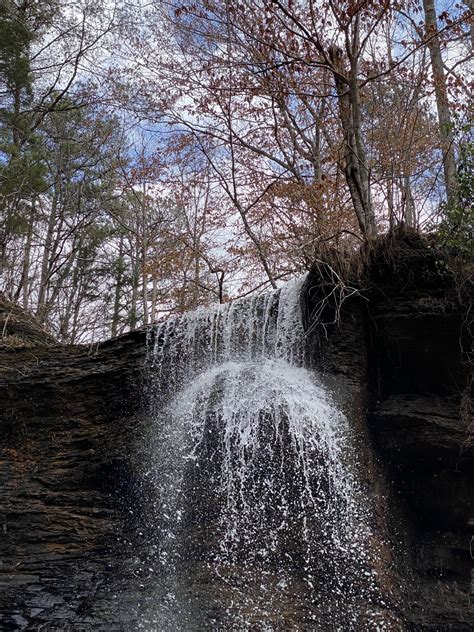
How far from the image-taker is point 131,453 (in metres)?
5.98

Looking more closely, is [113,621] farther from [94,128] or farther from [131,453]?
[94,128]

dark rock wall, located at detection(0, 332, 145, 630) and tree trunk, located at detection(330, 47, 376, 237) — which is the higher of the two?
tree trunk, located at detection(330, 47, 376, 237)

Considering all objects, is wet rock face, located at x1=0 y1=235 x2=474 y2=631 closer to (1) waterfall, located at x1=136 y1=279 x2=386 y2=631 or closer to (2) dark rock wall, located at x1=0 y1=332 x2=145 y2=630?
(2) dark rock wall, located at x1=0 y1=332 x2=145 y2=630

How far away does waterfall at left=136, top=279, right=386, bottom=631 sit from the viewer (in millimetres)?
4562

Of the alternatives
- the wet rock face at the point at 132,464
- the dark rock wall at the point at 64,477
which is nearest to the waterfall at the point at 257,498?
the wet rock face at the point at 132,464

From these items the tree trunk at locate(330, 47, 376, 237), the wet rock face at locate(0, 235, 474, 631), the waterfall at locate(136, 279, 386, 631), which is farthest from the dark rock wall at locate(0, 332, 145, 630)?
the tree trunk at locate(330, 47, 376, 237)

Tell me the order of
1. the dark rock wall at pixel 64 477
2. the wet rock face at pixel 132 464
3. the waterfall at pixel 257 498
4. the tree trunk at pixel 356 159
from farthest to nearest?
the tree trunk at pixel 356 159 → the wet rock face at pixel 132 464 → the dark rock wall at pixel 64 477 → the waterfall at pixel 257 498

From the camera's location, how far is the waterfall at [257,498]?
15.0ft

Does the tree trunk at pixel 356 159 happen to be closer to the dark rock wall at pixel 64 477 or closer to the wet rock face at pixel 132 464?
the wet rock face at pixel 132 464

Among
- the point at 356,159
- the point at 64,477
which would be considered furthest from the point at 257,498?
the point at 356,159

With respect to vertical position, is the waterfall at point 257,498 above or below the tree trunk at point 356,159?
below

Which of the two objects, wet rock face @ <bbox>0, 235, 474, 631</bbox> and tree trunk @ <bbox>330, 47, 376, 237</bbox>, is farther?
tree trunk @ <bbox>330, 47, 376, 237</bbox>

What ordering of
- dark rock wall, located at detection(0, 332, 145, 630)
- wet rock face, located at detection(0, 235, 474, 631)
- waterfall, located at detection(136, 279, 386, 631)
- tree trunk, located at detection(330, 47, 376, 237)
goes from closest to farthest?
1. waterfall, located at detection(136, 279, 386, 631)
2. dark rock wall, located at detection(0, 332, 145, 630)
3. wet rock face, located at detection(0, 235, 474, 631)
4. tree trunk, located at detection(330, 47, 376, 237)

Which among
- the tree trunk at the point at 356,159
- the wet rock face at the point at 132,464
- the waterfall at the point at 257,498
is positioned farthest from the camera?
the tree trunk at the point at 356,159
